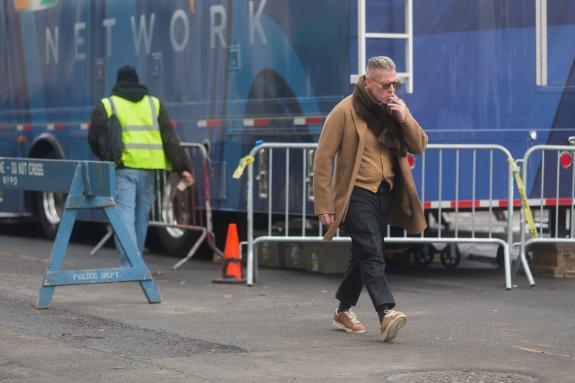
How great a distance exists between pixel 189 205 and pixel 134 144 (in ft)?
7.83

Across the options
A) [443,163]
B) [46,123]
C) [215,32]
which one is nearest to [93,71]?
[46,123]

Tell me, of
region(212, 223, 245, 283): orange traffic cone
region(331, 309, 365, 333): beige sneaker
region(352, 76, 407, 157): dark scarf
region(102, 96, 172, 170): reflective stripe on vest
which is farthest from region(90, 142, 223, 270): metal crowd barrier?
region(352, 76, 407, 157): dark scarf

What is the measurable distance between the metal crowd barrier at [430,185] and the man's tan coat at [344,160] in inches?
115

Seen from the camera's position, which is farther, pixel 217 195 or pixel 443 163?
pixel 217 195

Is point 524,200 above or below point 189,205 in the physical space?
above

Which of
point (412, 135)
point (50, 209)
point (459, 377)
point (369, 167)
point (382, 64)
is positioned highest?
point (382, 64)

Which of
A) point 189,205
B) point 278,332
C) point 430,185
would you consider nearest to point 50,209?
point 189,205

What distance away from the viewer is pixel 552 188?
13.1 meters

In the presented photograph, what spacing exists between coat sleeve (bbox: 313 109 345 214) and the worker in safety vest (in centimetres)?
334

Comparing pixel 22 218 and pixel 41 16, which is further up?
pixel 41 16

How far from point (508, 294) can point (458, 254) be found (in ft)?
8.11

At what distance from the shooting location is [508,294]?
11500 mm

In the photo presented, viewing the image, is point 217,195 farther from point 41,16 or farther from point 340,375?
point 340,375

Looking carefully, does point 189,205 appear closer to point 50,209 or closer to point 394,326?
point 50,209
